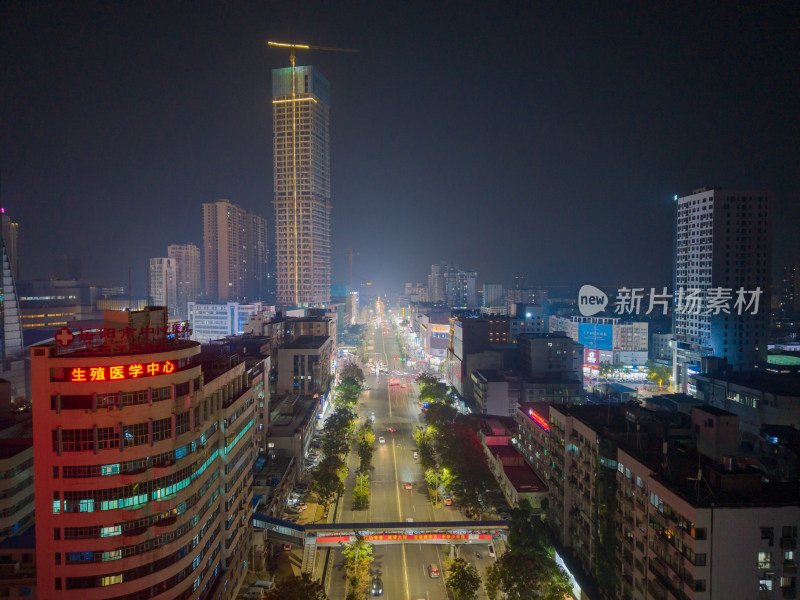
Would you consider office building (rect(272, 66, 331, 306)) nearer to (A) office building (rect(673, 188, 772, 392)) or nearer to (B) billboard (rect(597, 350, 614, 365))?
(B) billboard (rect(597, 350, 614, 365))

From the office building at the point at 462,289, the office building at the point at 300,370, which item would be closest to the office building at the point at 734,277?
the office building at the point at 300,370

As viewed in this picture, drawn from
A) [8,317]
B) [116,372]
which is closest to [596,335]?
[116,372]

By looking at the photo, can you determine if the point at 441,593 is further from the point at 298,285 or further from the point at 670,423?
the point at 298,285

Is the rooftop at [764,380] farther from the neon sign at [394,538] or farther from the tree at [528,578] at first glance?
the neon sign at [394,538]

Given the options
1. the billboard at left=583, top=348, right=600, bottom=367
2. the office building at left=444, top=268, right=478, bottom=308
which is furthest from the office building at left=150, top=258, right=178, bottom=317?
the office building at left=444, top=268, right=478, bottom=308

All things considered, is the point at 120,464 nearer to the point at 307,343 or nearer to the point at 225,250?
the point at 307,343

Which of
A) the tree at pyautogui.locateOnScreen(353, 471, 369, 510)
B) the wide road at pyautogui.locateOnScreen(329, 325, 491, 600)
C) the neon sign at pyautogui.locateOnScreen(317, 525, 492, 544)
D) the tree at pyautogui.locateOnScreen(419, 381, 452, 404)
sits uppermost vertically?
the tree at pyautogui.locateOnScreen(419, 381, 452, 404)

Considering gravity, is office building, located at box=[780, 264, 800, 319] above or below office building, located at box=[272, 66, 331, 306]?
below
